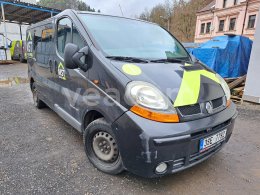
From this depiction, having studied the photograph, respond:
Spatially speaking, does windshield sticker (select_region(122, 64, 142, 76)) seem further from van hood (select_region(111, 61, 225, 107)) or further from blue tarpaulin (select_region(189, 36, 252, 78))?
blue tarpaulin (select_region(189, 36, 252, 78))

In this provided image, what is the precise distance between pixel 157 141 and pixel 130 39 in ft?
4.83

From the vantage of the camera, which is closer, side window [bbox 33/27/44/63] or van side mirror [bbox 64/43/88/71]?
van side mirror [bbox 64/43/88/71]

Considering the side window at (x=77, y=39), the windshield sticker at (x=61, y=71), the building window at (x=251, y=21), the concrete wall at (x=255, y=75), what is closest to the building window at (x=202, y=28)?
the building window at (x=251, y=21)

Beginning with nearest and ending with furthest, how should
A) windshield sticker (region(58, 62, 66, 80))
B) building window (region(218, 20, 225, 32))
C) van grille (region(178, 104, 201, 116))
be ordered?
van grille (region(178, 104, 201, 116)), windshield sticker (region(58, 62, 66, 80)), building window (region(218, 20, 225, 32))

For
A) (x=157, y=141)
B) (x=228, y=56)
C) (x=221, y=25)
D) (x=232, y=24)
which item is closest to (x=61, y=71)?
(x=157, y=141)

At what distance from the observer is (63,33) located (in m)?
3.01

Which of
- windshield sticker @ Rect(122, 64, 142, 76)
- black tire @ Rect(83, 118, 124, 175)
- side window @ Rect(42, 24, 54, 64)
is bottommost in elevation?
black tire @ Rect(83, 118, 124, 175)

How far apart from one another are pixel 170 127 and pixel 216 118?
615 millimetres

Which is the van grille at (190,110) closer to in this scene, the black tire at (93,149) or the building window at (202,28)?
the black tire at (93,149)

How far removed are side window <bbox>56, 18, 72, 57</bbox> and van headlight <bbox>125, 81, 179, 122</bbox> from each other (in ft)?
4.76

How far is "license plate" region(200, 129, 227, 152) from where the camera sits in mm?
2010

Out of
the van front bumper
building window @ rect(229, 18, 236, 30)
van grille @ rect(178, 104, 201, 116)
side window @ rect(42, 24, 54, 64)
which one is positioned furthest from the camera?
building window @ rect(229, 18, 236, 30)

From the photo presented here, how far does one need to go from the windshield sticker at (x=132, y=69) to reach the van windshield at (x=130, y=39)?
0.29 meters

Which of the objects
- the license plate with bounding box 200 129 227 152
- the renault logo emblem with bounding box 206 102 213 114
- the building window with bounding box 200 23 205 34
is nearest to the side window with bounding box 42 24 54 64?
the renault logo emblem with bounding box 206 102 213 114
